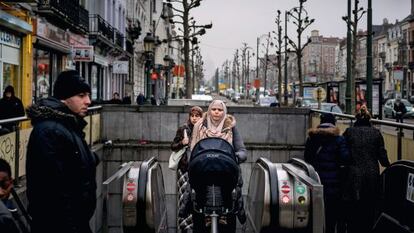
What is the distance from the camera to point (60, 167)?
4.64m

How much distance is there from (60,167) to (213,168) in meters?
2.36

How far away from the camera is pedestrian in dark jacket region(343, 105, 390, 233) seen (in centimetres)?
876

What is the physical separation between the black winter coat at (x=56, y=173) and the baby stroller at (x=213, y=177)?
2.09m

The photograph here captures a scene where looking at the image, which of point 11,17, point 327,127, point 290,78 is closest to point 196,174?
point 327,127

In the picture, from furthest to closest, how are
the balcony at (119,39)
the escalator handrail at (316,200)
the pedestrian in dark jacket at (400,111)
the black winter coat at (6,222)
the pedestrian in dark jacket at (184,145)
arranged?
the balcony at (119,39), the pedestrian in dark jacket at (400,111), the pedestrian in dark jacket at (184,145), the escalator handrail at (316,200), the black winter coat at (6,222)

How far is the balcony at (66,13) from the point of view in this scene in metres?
25.2

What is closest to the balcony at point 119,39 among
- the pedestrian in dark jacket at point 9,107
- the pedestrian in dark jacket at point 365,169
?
the pedestrian in dark jacket at point 9,107

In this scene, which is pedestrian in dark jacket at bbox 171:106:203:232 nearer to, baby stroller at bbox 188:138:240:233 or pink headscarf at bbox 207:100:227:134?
pink headscarf at bbox 207:100:227:134

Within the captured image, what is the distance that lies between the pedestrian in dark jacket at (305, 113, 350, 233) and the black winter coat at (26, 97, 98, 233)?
4674 millimetres

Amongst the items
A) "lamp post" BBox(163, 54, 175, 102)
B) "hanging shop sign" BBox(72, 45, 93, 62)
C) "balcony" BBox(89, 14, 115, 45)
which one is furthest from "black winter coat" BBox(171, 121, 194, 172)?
"lamp post" BBox(163, 54, 175, 102)

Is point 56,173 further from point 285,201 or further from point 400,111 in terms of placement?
point 400,111

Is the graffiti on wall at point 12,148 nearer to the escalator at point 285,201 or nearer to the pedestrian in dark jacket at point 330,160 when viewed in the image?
the escalator at point 285,201

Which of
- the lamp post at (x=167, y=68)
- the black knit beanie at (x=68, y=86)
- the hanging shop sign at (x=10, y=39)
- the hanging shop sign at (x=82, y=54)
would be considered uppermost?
the lamp post at (x=167, y=68)

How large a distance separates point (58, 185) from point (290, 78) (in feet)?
485
